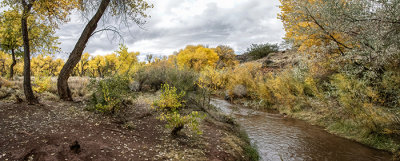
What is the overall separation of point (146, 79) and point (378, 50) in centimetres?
1440

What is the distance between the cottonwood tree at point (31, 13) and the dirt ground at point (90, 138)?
2.34 ft

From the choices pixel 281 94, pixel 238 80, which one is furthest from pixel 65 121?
pixel 238 80

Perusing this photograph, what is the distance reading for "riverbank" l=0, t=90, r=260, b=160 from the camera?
415 centimetres

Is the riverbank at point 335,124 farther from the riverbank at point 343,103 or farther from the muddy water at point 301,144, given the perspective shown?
the muddy water at point 301,144

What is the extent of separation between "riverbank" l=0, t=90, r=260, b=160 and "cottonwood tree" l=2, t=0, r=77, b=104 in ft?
2.35

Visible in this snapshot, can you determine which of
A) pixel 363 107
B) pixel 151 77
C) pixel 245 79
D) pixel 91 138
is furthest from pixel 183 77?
pixel 363 107

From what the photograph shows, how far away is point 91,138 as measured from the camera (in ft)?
16.2

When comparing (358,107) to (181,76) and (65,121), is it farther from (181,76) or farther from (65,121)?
(65,121)

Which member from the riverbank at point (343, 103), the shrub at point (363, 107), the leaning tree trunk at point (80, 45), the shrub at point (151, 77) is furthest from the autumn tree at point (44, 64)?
the shrub at point (363, 107)

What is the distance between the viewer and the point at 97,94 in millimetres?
7367

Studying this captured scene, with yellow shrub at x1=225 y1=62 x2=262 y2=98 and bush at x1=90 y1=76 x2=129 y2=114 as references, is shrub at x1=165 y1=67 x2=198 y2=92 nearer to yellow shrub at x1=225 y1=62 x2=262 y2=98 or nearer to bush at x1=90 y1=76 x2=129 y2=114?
bush at x1=90 y1=76 x2=129 y2=114

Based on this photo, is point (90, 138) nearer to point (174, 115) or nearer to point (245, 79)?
point (174, 115)

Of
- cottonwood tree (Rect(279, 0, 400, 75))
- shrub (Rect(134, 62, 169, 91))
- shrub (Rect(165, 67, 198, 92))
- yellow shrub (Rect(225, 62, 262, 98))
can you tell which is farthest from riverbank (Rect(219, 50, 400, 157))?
shrub (Rect(134, 62, 169, 91))

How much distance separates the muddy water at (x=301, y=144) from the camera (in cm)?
693
